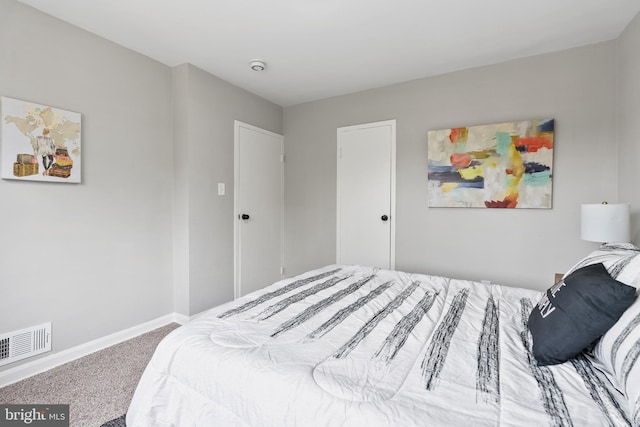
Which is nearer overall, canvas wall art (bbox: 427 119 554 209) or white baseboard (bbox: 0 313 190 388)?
white baseboard (bbox: 0 313 190 388)

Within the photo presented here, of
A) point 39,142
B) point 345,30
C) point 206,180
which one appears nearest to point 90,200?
point 39,142

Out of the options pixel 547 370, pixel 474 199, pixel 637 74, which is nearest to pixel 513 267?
pixel 474 199

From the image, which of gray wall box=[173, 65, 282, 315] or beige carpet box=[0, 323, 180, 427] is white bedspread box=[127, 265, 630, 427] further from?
gray wall box=[173, 65, 282, 315]

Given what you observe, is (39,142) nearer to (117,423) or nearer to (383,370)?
(117,423)

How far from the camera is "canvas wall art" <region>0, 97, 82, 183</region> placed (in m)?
1.88

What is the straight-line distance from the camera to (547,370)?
3.27ft

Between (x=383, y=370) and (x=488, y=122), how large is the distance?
8.58ft

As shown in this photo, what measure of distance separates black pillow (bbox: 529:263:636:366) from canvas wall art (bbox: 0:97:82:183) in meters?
2.89

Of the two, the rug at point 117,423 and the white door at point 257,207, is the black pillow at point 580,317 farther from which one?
the white door at point 257,207

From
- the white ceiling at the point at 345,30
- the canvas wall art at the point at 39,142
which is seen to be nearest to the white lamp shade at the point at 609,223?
the white ceiling at the point at 345,30

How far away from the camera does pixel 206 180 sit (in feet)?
9.65

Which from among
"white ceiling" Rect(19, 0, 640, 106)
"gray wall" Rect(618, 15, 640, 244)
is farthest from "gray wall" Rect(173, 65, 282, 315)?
"gray wall" Rect(618, 15, 640, 244)

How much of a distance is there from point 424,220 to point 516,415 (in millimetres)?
2412

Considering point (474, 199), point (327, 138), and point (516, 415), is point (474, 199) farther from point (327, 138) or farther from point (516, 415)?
point (516, 415)
